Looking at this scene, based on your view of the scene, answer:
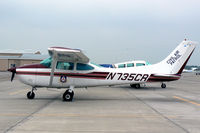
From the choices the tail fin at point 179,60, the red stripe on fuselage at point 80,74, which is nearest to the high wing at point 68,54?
the red stripe on fuselage at point 80,74

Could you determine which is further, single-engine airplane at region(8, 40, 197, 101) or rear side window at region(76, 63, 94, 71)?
rear side window at region(76, 63, 94, 71)

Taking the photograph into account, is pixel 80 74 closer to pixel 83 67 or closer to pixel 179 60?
pixel 83 67

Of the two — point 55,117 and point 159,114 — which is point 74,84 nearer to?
point 55,117

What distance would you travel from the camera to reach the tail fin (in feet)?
41.1

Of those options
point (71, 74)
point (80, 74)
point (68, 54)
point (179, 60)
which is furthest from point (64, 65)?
point (179, 60)

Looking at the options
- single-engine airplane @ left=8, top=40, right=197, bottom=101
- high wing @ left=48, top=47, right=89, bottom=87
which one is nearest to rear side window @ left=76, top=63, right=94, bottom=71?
single-engine airplane @ left=8, top=40, right=197, bottom=101

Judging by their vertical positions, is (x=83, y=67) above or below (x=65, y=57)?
below

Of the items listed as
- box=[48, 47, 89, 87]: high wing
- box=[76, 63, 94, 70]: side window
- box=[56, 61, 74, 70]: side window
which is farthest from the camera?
box=[76, 63, 94, 70]: side window

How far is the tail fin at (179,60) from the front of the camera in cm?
1253

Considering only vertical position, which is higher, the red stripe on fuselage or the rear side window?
the rear side window

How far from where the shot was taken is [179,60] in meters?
12.8

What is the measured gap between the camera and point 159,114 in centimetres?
744

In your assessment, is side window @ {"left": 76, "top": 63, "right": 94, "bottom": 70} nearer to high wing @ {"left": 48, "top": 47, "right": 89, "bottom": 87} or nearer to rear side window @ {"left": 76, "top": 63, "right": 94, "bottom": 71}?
rear side window @ {"left": 76, "top": 63, "right": 94, "bottom": 71}

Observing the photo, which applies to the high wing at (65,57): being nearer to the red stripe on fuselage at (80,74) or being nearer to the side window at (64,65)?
the side window at (64,65)
